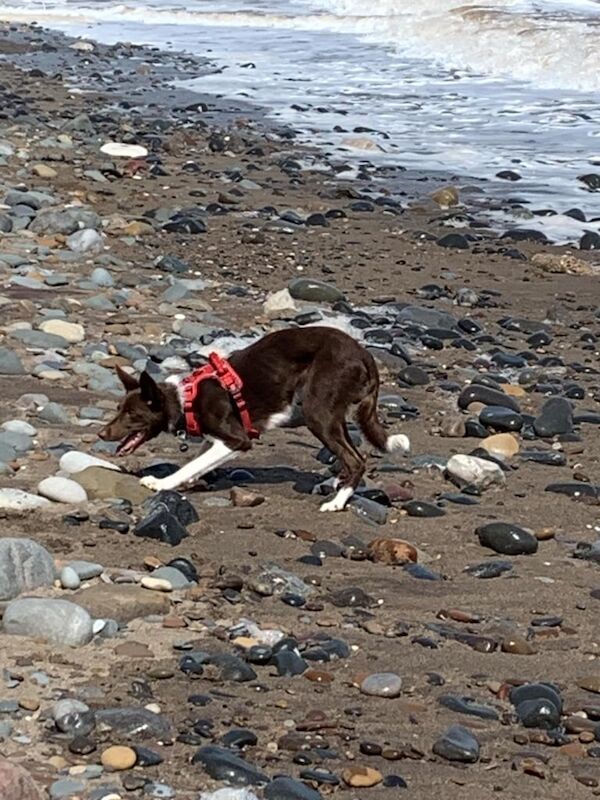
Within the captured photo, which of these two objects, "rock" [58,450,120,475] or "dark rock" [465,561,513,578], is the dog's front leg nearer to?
"rock" [58,450,120,475]

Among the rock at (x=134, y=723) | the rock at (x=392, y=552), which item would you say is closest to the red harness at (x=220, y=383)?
the rock at (x=392, y=552)

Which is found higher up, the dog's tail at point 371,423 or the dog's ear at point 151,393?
the dog's ear at point 151,393

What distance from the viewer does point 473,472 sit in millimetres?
7238

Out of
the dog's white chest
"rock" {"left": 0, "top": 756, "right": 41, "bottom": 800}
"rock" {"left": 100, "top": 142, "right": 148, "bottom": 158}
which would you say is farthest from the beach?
"rock" {"left": 100, "top": 142, "right": 148, "bottom": 158}

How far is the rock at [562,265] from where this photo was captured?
12.4 metres

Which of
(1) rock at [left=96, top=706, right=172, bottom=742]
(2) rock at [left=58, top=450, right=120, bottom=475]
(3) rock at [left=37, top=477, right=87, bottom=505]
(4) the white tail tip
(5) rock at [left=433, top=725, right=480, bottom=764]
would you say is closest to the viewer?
(1) rock at [left=96, top=706, right=172, bottom=742]

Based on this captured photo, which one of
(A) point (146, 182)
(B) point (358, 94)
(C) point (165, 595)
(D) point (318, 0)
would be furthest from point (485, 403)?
(D) point (318, 0)

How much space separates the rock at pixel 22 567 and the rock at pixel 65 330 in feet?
11.8

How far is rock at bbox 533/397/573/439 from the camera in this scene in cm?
820

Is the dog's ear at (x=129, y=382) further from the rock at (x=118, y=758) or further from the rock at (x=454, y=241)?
the rock at (x=454, y=241)

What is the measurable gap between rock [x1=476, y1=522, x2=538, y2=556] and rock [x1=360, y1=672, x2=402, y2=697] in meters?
1.67

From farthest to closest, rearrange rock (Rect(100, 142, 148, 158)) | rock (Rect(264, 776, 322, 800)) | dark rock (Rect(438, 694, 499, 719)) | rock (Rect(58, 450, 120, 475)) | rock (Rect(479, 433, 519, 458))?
rock (Rect(100, 142, 148, 158)) → rock (Rect(479, 433, 519, 458)) → rock (Rect(58, 450, 120, 475)) → dark rock (Rect(438, 694, 499, 719)) → rock (Rect(264, 776, 322, 800))

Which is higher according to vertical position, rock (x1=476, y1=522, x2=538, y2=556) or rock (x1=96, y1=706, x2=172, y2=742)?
rock (x1=96, y1=706, x2=172, y2=742)

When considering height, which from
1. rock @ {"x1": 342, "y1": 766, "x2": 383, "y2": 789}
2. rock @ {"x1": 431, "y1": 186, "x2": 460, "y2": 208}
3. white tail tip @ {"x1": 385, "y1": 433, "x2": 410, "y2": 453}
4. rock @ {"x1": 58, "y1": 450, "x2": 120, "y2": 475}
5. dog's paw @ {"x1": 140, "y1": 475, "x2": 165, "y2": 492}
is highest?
rock @ {"x1": 342, "y1": 766, "x2": 383, "y2": 789}
